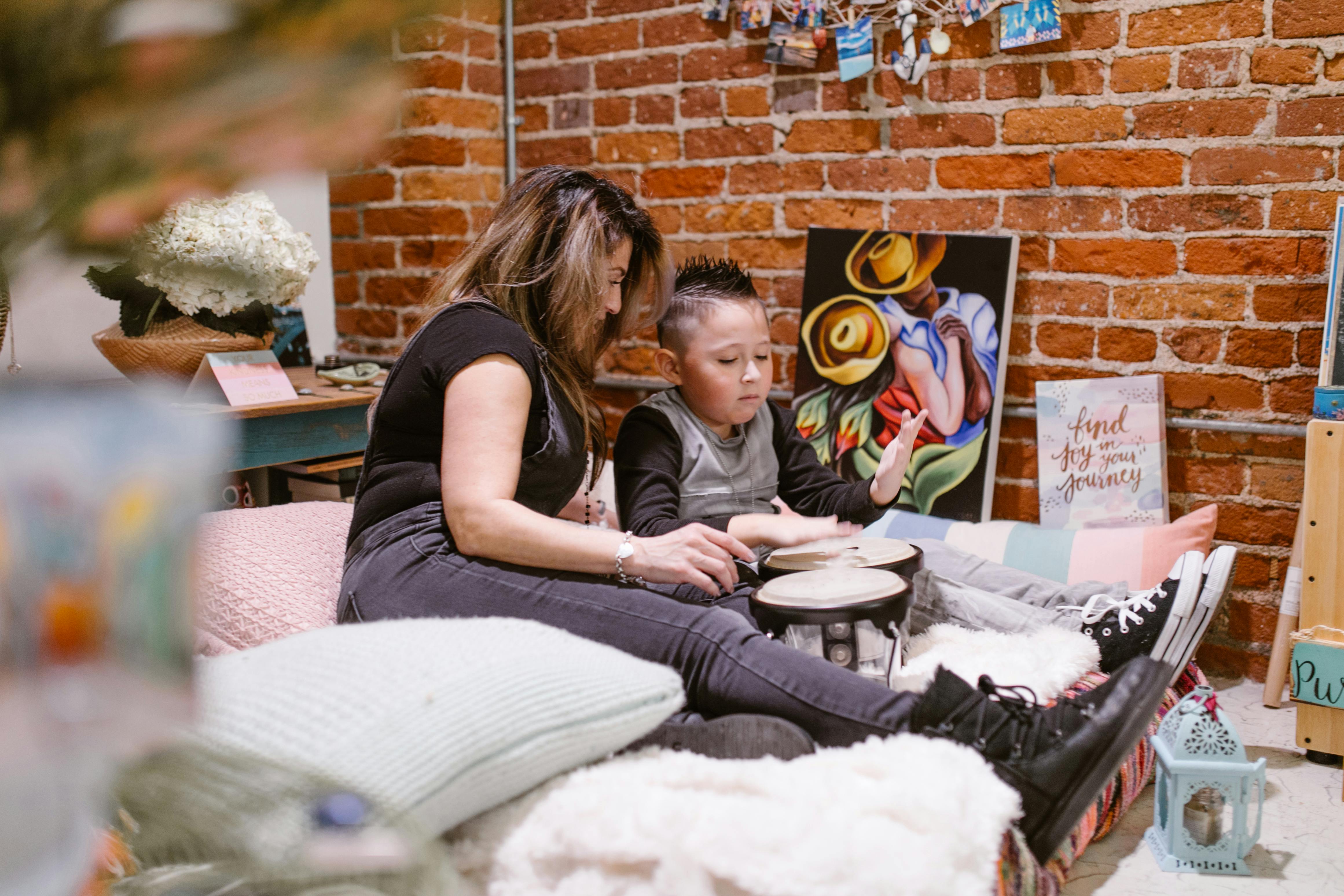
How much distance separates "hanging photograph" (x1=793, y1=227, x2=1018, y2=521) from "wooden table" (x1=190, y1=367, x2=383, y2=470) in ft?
3.44

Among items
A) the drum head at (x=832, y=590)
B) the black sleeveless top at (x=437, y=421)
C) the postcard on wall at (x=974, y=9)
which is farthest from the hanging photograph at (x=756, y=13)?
the drum head at (x=832, y=590)

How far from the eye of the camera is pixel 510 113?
2873mm

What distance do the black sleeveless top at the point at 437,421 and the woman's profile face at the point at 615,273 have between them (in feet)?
0.55

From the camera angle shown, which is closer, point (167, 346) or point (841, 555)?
point (841, 555)

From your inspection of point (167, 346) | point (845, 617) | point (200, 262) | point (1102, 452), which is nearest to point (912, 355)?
point (1102, 452)

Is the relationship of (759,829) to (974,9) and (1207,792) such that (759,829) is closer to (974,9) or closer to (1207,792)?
(1207,792)

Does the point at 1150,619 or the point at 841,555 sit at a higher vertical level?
the point at 841,555

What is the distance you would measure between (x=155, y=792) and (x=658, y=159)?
255 centimetres

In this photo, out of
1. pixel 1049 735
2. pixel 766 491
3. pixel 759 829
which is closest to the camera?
pixel 759 829

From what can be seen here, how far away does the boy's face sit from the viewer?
1939mm

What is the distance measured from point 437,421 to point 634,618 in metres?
0.44

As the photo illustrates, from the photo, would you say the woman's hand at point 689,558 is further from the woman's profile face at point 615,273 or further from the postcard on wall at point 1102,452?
the postcard on wall at point 1102,452

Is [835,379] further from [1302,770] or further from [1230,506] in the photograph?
[1302,770]

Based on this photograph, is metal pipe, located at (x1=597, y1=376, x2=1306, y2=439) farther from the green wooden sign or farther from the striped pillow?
the green wooden sign
